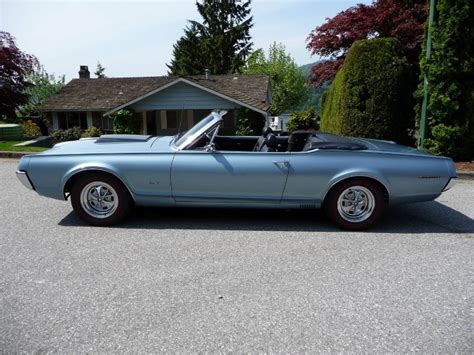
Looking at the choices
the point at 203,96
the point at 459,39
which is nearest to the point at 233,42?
the point at 203,96

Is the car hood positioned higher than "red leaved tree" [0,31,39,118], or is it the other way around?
"red leaved tree" [0,31,39,118]

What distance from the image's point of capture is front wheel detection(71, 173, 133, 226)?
4434 mm

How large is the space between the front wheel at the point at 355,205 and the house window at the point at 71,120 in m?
22.1

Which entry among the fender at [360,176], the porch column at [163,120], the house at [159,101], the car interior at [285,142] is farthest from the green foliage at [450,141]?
the porch column at [163,120]

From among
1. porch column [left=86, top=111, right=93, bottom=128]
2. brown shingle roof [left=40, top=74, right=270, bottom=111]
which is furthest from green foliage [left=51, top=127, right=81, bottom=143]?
porch column [left=86, top=111, right=93, bottom=128]

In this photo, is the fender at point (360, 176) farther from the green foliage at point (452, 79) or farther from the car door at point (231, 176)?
the green foliage at point (452, 79)

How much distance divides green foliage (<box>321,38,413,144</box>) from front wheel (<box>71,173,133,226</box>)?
277 inches

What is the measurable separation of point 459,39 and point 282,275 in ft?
24.6

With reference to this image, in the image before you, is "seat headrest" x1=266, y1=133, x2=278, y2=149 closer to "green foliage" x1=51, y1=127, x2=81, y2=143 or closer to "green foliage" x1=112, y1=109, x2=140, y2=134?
"green foliage" x1=112, y1=109, x2=140, y2=134

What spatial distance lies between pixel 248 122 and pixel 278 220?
13.8 metres

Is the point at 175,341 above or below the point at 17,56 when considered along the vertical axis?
below

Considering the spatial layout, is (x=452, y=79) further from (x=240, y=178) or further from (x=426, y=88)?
(x=240, y=178)

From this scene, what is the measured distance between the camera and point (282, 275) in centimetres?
329

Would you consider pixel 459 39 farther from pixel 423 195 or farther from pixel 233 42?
pixel 233 42
